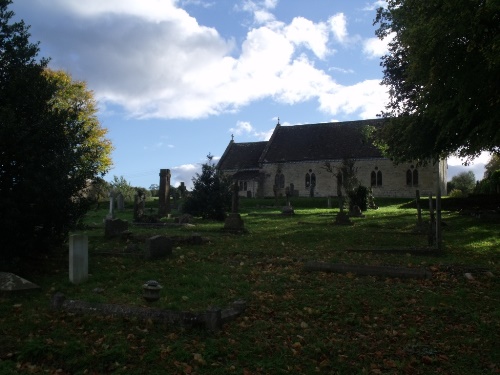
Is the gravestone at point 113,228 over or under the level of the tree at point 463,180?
under

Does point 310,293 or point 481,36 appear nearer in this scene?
point 310,293

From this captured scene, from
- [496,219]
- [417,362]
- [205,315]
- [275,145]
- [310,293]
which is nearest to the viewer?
[417,362]

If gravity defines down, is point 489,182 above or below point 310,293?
above

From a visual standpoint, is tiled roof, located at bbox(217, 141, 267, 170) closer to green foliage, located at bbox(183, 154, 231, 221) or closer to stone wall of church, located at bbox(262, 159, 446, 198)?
stone wall of church, located at bbox(262, 159, 446, 198)

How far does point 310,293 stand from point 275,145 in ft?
163

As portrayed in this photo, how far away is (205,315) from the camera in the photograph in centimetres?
593

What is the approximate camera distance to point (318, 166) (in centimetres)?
5288

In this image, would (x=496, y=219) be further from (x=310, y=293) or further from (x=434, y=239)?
(x=310, y=293)

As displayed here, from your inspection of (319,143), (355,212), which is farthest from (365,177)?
(355,212)

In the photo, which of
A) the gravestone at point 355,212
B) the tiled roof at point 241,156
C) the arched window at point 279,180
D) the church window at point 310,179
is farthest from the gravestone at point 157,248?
the tiled roof at point 241,156

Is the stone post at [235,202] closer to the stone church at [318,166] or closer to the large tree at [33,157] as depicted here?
the large tree at [33,157]

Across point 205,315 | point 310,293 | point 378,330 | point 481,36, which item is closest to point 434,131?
point 481,36

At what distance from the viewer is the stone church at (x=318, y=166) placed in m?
49.7

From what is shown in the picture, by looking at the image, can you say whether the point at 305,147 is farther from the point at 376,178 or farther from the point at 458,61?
the point at 458,61
